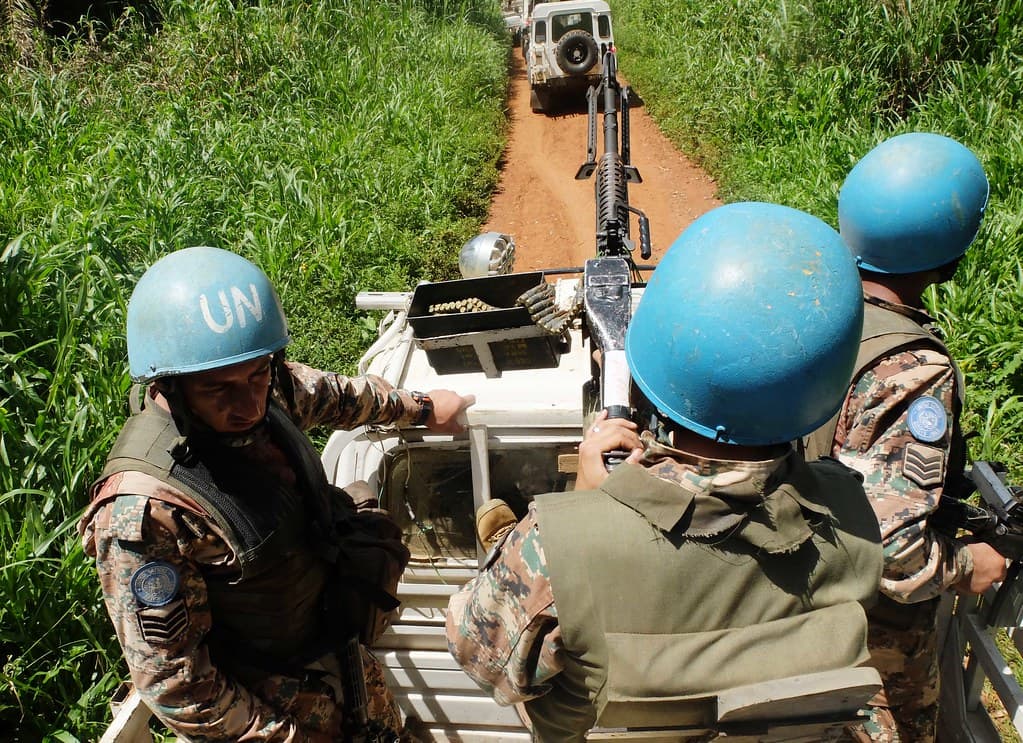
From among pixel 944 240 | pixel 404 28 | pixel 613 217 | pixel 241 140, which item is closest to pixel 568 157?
pixel 404 28

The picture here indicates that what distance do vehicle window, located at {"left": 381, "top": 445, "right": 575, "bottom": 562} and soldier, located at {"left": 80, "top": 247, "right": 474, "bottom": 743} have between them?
0.43 meters

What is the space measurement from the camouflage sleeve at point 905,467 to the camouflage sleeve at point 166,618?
1697mm

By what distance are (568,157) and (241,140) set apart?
518cm

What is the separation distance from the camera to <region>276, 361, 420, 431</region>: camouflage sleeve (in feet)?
7.90

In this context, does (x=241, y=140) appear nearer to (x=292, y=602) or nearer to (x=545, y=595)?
(x=292, y=602)

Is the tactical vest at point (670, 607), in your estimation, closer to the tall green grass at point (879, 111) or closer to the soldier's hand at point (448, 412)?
the soldier's hand at point (448, 412)

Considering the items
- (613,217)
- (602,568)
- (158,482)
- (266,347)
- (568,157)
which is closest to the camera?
(602,568)

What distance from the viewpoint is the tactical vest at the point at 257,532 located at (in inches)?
73.6

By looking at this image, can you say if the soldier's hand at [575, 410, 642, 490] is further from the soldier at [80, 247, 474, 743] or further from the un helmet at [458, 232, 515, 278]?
the un helmet at [458, 232, 515, 278]

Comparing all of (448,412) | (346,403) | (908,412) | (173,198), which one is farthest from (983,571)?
(173,198)

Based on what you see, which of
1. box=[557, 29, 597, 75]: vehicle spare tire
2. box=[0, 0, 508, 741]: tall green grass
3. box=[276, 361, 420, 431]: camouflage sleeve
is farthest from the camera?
box=[557, 29, 597, 75]: vehicle spare tire

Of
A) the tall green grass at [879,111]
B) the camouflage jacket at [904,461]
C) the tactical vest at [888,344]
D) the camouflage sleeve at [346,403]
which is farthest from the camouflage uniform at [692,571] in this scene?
the tall green grass at [879,111]

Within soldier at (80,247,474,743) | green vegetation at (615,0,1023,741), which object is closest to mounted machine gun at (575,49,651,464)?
soldier at (80,247,474,743)

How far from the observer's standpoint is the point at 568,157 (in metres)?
11.4
